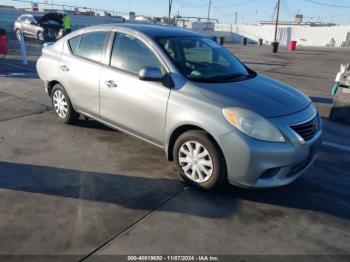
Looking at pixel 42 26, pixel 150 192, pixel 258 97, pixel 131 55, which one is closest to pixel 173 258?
pixel 150 192

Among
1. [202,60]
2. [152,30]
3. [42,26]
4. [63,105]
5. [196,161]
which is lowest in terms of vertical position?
[196,161]

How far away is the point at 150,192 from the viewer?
3.90m

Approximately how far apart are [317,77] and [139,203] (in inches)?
472

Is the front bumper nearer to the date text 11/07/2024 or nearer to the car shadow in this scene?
the car shadow

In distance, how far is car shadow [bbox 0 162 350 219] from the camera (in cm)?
367

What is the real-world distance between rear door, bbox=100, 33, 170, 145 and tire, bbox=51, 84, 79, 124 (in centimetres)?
100

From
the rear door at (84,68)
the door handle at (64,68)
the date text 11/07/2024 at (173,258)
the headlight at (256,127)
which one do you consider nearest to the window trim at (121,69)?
the rear door at (84,68)

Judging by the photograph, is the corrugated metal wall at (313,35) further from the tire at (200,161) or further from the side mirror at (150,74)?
the tire at (200,161)

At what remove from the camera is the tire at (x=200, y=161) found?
12.2 feet

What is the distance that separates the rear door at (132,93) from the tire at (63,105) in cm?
100

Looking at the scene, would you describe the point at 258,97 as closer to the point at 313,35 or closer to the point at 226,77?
the point at 226,77

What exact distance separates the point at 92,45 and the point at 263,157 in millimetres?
3087

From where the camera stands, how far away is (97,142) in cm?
529

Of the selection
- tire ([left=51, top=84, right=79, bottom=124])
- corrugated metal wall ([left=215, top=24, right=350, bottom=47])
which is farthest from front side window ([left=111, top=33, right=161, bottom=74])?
corrugated metal wall ([left=215, top=24, right=350, bottom=47])
